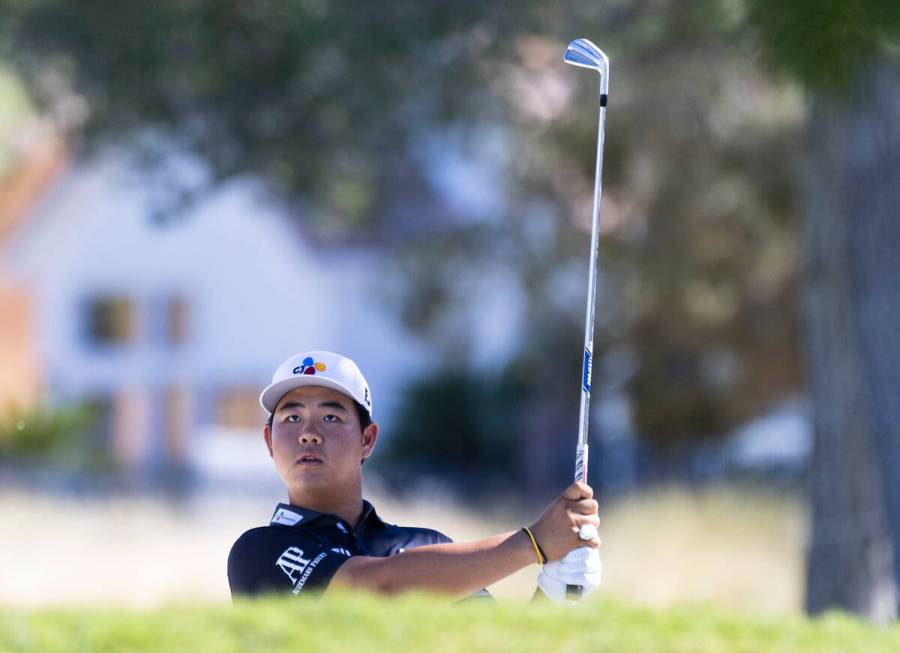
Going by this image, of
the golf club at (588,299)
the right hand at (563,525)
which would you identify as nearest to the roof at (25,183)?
the golf club at (588,299)

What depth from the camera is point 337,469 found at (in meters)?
4.06

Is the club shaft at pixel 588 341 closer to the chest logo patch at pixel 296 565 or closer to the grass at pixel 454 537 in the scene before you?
the chest logo patch at pixel 296 565

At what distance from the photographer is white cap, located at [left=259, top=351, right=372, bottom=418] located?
409cm

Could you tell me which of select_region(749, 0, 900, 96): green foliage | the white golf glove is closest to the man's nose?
the white golf glove

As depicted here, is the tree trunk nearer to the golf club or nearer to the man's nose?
the golf club

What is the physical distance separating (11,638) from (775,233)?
16509 millimetres

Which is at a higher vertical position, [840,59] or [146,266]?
[146,266]

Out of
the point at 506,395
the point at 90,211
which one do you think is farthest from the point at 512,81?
the point at 90,211

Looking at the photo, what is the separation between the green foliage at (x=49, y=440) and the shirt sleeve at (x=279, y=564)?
734 inches

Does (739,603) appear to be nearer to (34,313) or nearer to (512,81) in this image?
(512,81)

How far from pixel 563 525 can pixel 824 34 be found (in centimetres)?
319

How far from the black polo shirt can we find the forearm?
0.08 meters

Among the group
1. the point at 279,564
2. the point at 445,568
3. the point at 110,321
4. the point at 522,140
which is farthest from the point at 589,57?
the point at 110,321

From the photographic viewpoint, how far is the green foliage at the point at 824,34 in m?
5.94
